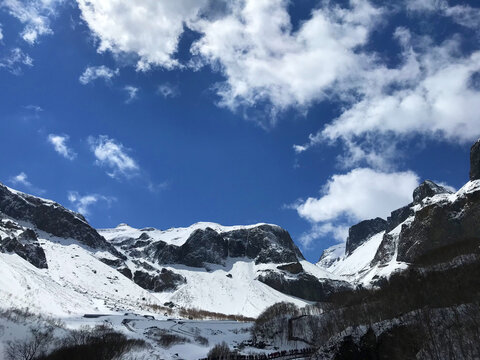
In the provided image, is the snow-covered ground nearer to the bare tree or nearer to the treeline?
the bare tree

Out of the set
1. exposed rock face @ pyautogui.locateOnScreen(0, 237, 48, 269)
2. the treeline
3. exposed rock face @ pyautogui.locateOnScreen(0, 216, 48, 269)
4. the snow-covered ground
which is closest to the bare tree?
the snow-covered ground

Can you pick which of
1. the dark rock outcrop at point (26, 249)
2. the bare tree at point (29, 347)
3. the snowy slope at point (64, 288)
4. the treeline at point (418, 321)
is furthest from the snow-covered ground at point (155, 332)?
the dark rock outcrop at point (26, 249)

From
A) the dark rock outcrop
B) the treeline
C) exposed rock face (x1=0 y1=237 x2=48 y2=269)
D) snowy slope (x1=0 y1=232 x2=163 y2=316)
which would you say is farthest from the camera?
exposed rock face (x1=0 y1=237 x2=48 y2=269)

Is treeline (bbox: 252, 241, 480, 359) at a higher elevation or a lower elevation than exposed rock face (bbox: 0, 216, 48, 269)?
lower

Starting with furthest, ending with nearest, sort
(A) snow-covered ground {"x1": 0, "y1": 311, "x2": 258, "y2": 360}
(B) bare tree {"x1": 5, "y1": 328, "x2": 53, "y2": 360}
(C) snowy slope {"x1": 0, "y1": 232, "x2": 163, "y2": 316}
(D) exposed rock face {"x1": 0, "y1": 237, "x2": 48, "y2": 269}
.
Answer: (D) exposed rock face {"x1": 0, "y1": 237, "x2": 48, "y2": 269}
(C) snowy slope {"x1": 0, "y1": 232, "x2": 163, "y2": 316}
(A) snow-covered ground {"x1": 0, "y1": 311, "x2": 258, "y2": 360}
(B) bare tree {"x1": 5, "y1": 328, "x2": 53, "y2": 360}

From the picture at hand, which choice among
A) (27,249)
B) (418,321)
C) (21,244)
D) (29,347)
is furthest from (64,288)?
(418,321)

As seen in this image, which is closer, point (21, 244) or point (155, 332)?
point (155, 332)

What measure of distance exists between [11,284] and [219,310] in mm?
113880

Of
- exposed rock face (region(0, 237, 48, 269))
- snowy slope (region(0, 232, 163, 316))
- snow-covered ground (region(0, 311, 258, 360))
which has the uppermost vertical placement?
exposed rock face (region(0, 237, 48, 269))

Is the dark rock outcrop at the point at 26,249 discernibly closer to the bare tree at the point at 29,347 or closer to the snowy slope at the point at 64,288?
the snowy slope at the point at 64,288

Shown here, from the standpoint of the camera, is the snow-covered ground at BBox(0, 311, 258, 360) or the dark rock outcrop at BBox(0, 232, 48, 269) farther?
the dark rock outcrop at BBox(0, 232, 48, 269)

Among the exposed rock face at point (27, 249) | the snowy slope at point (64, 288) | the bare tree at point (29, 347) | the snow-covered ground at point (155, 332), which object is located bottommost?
the bare tree at point (29, 347)

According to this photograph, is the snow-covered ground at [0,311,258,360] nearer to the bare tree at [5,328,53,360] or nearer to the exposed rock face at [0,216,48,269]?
the bare tree at [5,328,53,360]

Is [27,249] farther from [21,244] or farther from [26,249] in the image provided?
[21,244]
